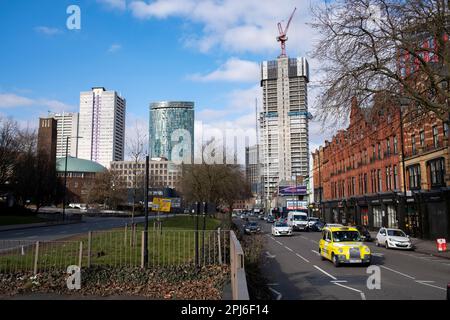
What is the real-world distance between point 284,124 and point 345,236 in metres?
150

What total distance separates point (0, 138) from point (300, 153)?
125m

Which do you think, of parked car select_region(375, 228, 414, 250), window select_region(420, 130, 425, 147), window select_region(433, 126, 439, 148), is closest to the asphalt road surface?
parked car select_region(375, 228, 414, 250)

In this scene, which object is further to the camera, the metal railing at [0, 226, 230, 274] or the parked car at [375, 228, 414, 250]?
the parked car at [375, 228, 414, 250]

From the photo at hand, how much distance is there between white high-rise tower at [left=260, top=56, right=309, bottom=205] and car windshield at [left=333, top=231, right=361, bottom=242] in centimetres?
13623

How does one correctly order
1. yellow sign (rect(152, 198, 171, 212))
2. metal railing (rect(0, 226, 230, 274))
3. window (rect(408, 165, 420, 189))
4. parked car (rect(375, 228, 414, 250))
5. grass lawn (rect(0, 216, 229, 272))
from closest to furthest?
metal railing (rect(0, 226, 230, 274)) → grass lawn (rect(0, 216, 229, 272)) → yellow sign (rect(152, 198, 171, 212)) → parked car (rect(375, 228, 414, 250)) → window (rect(408, 165, 420, 189))

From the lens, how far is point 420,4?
1806cm

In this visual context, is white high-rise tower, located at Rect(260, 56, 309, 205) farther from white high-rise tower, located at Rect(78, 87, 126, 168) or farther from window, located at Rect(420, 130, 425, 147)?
window, located at Rect(420, 130, 425, 147)

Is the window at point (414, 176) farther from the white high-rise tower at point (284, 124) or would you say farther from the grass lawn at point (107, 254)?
the white high-rise tower at point (284, 124)

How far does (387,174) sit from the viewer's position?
1775 inches

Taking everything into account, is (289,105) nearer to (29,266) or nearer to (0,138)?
(0,138)

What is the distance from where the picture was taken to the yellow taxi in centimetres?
1684

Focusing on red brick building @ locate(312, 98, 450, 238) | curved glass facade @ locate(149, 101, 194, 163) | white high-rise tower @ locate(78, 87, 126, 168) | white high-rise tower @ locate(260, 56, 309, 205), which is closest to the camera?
red brick building @ locate(312, 98, 450, 238)
